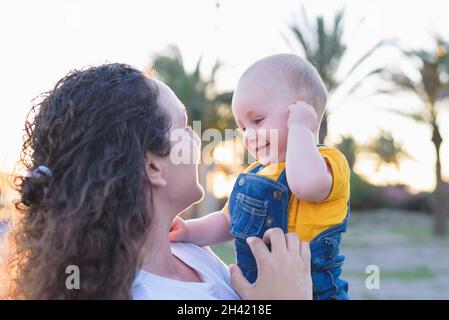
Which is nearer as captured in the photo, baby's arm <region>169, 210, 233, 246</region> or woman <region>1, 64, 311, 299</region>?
Answer: woman <region>1, 64, 311, 299</region>

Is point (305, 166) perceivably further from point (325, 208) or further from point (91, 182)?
point (91, 182)

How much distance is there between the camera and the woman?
185cm

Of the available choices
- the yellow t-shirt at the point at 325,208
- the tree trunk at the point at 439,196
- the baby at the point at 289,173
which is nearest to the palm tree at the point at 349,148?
the tree trunk at the point at 439,196

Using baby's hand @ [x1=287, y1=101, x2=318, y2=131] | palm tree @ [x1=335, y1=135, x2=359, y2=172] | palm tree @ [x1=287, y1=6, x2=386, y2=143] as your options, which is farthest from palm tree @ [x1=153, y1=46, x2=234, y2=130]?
baby's hand @ [x1=287, y1=101, x2=318, y2=131]

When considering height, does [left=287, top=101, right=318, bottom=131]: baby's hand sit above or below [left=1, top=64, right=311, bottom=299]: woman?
above

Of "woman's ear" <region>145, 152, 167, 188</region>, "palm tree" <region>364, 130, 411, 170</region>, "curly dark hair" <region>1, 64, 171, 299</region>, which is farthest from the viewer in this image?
"palm tree" <region>364, 130, 411, 170</region>

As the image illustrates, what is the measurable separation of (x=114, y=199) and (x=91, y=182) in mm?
80

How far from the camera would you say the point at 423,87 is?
20.9 meters

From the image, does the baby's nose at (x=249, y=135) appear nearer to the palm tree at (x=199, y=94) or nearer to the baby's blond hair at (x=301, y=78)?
the baby's blond hair at (x=301, y=78)

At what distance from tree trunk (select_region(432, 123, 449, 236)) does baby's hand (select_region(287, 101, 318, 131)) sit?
20.7m

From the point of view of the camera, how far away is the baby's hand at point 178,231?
2.35 meters

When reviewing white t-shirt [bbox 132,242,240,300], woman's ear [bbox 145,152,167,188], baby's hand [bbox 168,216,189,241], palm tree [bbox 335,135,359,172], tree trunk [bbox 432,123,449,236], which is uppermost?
palm tree [bbox 335,135,359,172]

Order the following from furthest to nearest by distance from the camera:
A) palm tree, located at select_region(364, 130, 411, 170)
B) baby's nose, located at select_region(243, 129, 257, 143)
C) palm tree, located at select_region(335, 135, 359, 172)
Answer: palm tree, located at select_region(364, 130, 411, 170) < palm tree, located at select_region(335, 135, 359, 172) < baby's nose, located at select_region(243, 129, 257, 143)

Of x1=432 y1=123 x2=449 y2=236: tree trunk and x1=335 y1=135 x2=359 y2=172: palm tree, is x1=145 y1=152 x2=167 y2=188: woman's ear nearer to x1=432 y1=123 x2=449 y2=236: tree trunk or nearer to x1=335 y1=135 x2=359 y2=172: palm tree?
x1=432 y1=123 x2=449 y2=236: tree trunk
